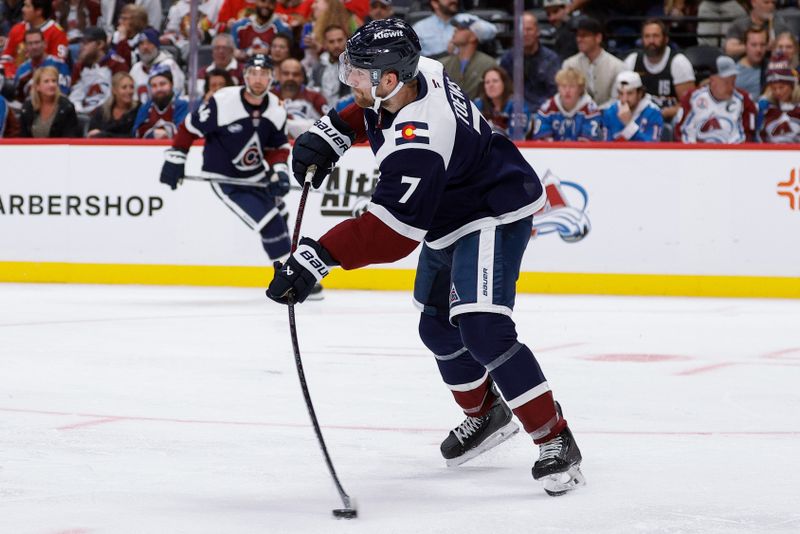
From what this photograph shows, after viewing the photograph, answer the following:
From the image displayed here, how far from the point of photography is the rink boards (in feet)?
27.1

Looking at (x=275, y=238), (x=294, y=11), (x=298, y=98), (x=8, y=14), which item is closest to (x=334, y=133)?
(x=275, y=238)

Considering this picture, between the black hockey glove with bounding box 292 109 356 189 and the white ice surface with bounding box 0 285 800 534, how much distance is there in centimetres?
73

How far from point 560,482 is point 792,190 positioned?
18.4 ft

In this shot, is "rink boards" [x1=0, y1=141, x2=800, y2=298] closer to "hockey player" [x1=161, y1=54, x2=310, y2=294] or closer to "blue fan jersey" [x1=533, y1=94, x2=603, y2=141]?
"blue fan jersey" [x1=533, y1=94, x2=603, y2=141]

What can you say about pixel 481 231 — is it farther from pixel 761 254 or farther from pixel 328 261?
pixel 761 254

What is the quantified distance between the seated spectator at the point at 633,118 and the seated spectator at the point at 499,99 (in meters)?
0.54

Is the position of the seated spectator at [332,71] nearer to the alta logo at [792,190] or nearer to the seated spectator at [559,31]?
the seated spectator at [559,31]

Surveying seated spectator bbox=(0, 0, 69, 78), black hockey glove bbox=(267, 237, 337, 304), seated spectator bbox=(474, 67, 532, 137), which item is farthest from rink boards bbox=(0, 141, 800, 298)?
black hockey glove bbox=(267, 237, 337, 304)

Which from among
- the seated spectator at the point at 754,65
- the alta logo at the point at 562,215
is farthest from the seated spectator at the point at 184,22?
the seated spectator at the point at 754,65

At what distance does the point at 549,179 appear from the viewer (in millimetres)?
8422

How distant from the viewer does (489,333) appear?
3070mm

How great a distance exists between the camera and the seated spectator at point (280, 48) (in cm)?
938

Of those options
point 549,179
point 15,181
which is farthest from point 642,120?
point 15,181

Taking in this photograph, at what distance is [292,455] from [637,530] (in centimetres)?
110
